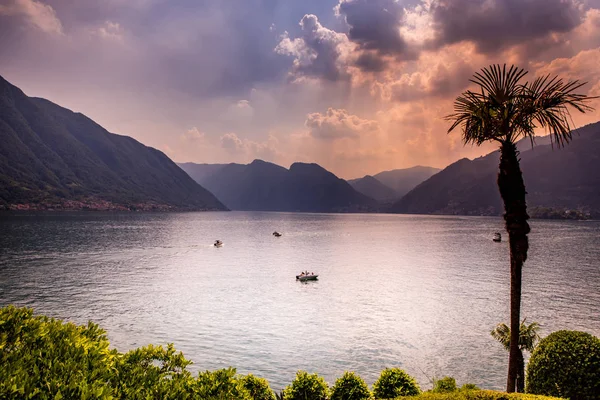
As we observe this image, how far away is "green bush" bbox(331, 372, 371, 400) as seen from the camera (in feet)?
66.4

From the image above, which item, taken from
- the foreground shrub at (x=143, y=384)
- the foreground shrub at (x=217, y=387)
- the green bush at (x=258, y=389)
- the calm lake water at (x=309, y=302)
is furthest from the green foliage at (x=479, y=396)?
the calm lake water at (x=309, y=302)

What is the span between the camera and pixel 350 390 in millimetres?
20375

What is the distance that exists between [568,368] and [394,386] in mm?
8882

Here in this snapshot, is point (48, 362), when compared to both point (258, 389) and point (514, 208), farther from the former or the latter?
point (514, 208)

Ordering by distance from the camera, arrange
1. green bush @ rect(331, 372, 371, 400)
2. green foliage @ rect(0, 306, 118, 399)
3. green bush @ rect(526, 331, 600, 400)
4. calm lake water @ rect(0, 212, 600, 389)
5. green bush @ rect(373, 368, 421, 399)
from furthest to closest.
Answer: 1. calm lake water @ rect(0, 212, 600, 389)
2. green bush @ rect(373, 368, 421, 399)
3. green bush @ rect(331, 372, 371, 400)
4. green bush @ rect(526, 331, 600, 400)
5. green foliage @ rect(0, 306, 118, 399)

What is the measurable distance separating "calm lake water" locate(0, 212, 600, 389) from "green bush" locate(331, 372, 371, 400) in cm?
1706

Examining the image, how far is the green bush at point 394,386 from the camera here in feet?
68.0

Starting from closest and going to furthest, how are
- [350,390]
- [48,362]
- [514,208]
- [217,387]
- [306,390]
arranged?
[48,362]
[217,387]
[514,208]
[350,390]
[306,390]

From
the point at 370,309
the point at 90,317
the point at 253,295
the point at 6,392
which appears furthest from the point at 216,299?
the point at 6,392

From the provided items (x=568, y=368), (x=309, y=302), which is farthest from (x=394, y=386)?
(x=309, y=302)

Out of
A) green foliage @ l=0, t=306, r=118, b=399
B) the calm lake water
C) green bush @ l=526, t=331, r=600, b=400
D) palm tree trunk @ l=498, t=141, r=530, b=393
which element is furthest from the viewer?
the calm lake water

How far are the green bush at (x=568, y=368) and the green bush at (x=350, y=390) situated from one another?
30.0ft

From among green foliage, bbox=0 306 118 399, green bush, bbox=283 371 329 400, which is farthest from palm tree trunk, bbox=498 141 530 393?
green foliage, bbox=0 306 118 399

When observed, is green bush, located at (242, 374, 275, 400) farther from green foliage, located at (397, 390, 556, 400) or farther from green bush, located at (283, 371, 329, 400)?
green foliage, located at (397, 390, 556, 400)
